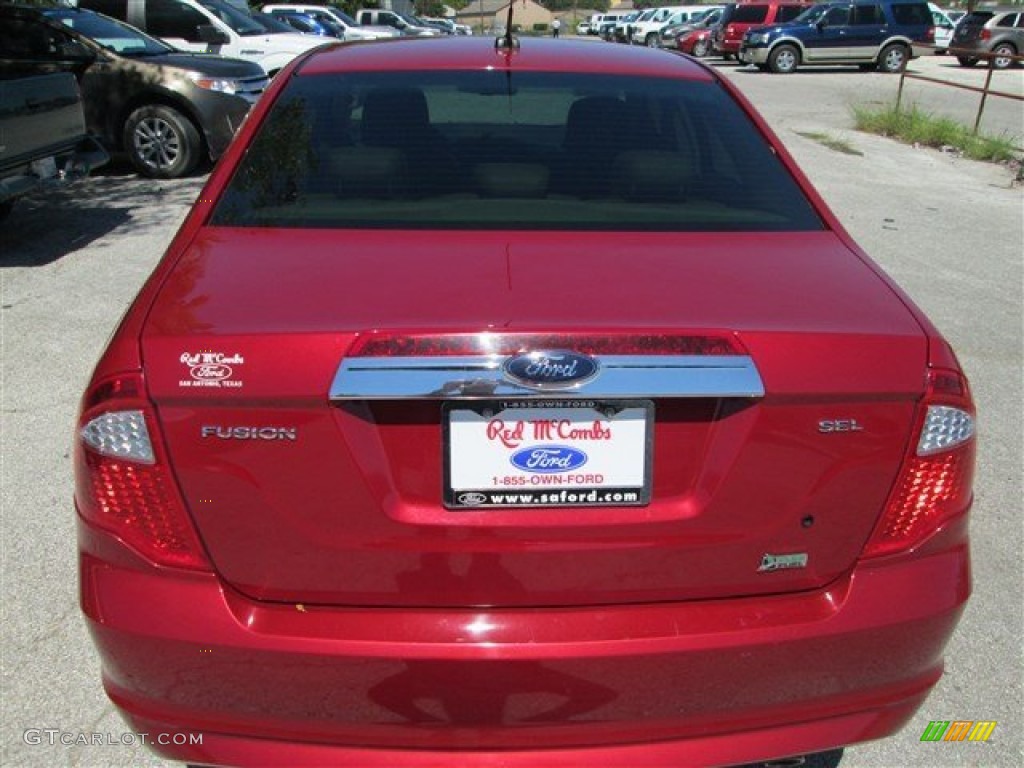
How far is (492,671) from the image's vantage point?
180cm

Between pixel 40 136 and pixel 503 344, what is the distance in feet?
22.8

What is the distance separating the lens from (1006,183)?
40.0 feet

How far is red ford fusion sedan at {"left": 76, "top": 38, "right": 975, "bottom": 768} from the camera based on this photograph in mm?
1775

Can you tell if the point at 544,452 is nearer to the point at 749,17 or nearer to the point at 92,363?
the point at 92,363

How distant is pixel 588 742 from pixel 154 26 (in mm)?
14312

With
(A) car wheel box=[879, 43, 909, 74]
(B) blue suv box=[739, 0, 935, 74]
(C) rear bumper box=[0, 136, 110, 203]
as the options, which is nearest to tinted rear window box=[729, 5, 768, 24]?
(B) blue suv box=[739, 0, 935, 74]

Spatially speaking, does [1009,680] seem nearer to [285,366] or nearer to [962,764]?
[962,764]

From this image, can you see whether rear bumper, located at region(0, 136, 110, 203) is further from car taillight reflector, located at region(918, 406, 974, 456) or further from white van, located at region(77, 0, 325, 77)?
car taillight reflector, located at region(918, 406, 974, 456)

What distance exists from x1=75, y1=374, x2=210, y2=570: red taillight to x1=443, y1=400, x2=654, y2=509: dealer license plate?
1.77 feet

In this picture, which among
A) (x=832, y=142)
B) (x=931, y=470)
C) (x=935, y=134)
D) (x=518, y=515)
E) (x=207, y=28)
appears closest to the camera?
(x=518, y=515)

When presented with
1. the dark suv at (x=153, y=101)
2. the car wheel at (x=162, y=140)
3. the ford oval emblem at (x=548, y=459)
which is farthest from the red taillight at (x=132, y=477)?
the car wheel at (x=162, y=140)

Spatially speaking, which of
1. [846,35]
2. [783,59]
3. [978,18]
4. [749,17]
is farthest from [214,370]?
[978,18]

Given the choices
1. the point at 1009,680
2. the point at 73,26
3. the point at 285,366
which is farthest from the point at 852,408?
the point at 73,26

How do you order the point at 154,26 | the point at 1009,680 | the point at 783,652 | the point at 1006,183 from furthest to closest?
1. the point at 154,26
2. the point at 1006,183
3. the point at 1009,680
4. the point at 783,652
